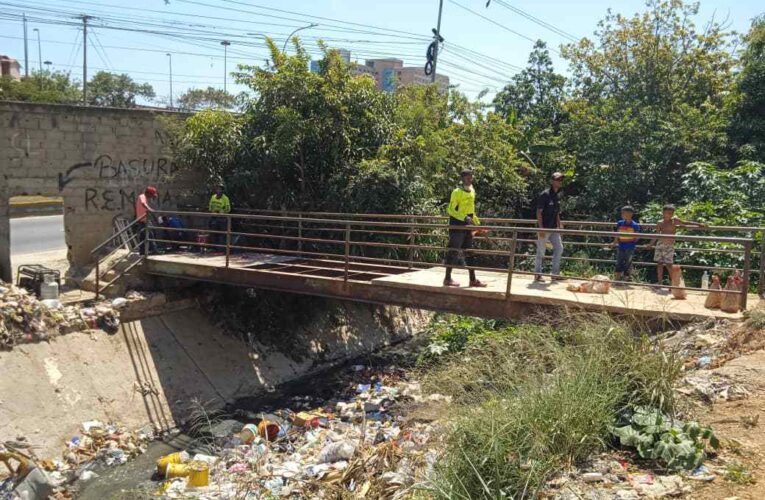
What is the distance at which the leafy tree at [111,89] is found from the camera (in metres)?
51.0

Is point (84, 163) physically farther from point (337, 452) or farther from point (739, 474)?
point (739, 474)

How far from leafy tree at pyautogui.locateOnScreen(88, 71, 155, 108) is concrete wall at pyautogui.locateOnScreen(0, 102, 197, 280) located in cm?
3820

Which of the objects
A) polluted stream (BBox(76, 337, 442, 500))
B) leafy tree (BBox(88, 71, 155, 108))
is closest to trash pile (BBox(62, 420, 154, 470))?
polluted stream (BBox(76, 337, 442, 500))

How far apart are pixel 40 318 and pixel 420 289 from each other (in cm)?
588

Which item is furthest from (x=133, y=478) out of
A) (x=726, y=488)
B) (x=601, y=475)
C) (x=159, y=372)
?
(x=726, y=488)

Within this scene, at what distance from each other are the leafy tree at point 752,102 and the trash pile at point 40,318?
14.8m

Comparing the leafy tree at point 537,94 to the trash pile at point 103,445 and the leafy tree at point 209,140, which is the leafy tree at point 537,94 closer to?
the leafy tree at point 209,140

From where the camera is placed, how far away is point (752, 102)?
16000mm

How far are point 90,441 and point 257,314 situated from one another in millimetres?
4709

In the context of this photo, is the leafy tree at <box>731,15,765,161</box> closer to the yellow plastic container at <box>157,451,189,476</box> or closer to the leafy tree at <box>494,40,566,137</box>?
the leafy tree at <box>494,40,566,137</box>

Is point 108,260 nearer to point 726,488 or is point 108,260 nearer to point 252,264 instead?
point 252,264

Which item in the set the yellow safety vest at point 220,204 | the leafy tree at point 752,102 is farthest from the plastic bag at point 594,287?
the leafy tree at point 752,102

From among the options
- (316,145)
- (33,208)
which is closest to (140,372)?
(316,145)

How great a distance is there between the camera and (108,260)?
39.5 ft
